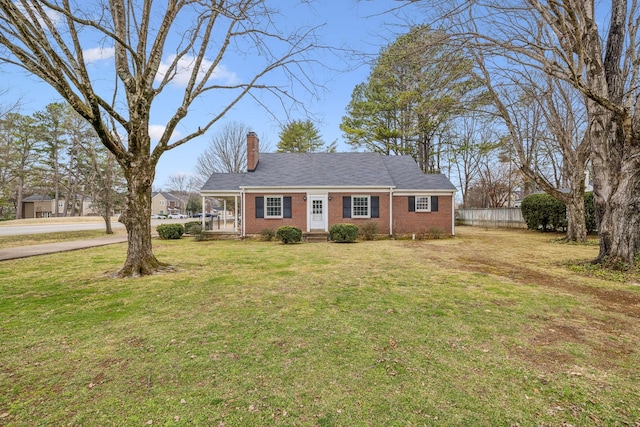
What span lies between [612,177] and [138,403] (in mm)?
11006

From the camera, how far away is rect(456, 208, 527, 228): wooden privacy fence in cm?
2334

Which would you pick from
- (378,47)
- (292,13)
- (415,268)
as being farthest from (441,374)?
(292,13)

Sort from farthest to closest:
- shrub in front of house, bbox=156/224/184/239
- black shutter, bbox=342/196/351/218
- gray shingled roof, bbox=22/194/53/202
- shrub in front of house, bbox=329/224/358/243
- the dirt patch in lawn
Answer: gray shingled roof, bbox=22/194/53/202 < black shutter, bbox=342/196/351/218 < shrub in front of house, bbox=156/224/184/239 < shrub in front of house, bbox=329/224/358/243 < the dirt patch in lawn

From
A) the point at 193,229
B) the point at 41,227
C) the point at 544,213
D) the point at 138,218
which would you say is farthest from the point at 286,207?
the point at 41,227

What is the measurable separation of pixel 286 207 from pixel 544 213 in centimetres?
1687

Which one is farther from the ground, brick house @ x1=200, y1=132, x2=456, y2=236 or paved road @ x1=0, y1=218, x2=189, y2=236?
brick house @ x1=200, y1=132, x2=456, y2=236

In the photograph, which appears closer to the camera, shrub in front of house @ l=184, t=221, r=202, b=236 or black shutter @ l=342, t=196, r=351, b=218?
shrub in front of house @ l=184, t=221, r=202, b=236

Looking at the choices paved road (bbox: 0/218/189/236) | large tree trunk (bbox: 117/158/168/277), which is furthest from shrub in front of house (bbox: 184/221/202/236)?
paved road (bbox: 0/218/189/236)

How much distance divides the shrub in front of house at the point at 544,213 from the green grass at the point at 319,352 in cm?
1472

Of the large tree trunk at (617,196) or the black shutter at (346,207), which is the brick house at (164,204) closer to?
the black shutter at (346,207)

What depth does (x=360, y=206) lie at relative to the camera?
55.7 feet

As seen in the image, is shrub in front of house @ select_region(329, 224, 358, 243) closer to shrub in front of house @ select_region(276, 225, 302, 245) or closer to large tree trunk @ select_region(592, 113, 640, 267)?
shrub in front of house @ select_region(276, 225, 302, 245)

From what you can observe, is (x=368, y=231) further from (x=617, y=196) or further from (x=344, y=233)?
(x=617, y=196)

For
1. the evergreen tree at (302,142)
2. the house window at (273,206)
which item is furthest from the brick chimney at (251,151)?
the evergreen tree at (302,142)
